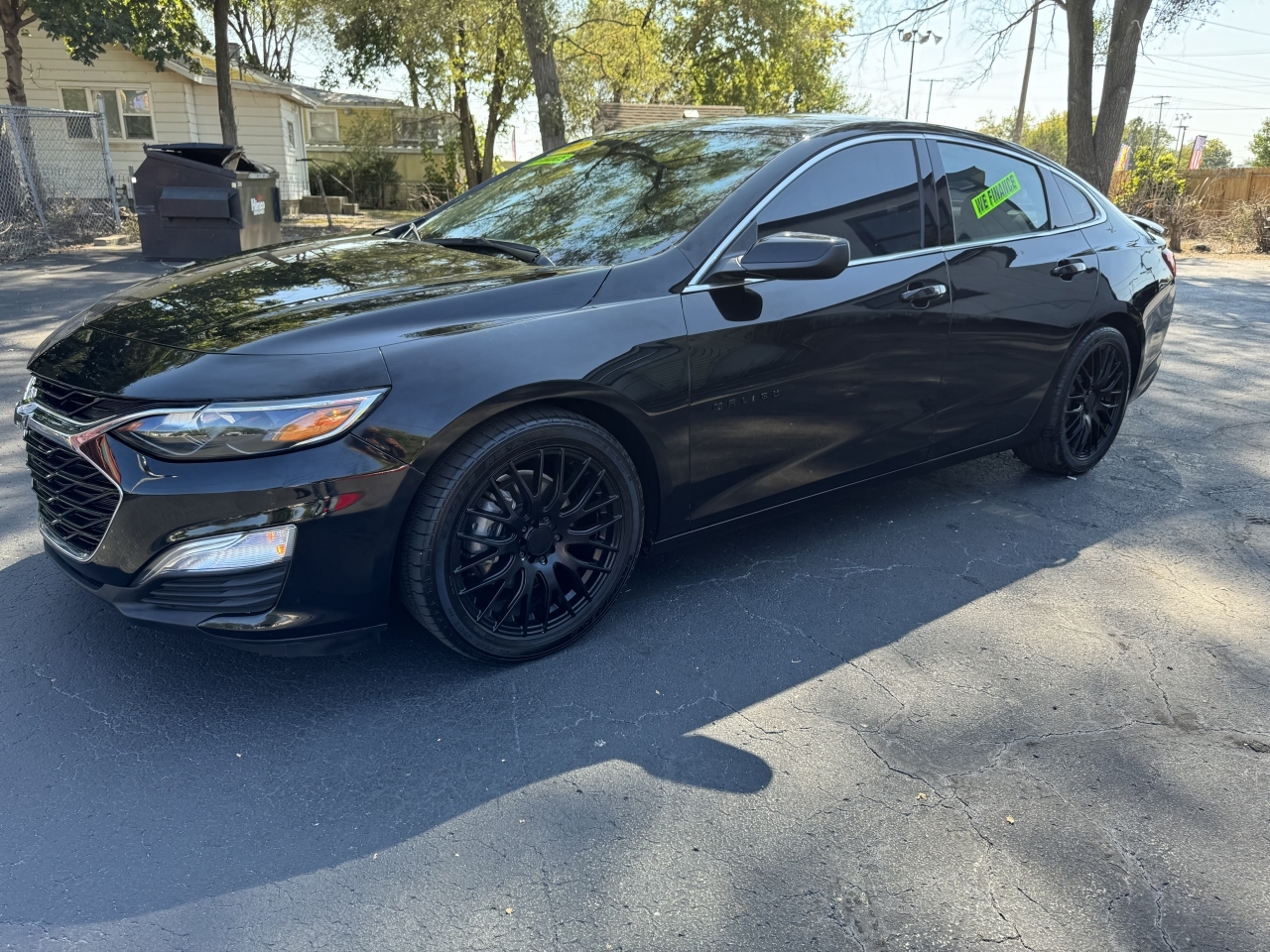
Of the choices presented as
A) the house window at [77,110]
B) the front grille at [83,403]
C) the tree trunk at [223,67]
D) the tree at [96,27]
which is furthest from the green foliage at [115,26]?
the front grille at [83,403]

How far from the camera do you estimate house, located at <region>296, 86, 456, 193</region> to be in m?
36.4

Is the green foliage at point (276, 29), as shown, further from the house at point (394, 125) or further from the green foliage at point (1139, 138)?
the green foliage at point (1139, 138)

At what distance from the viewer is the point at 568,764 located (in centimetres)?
255

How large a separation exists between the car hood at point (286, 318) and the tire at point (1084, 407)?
2.65 m

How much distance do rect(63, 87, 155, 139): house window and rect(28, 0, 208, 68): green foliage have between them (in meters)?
5.93

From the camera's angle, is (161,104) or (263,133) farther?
(263,133)

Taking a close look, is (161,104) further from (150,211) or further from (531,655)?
(531,655)

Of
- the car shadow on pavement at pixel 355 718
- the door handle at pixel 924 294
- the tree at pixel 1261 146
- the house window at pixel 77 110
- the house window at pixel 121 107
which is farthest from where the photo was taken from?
the tree at pixel 1261 146

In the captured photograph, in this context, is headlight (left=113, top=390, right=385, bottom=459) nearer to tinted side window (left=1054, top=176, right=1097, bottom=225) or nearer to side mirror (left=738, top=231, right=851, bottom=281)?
side mirror (left=738, top=231, right=851, bottom=281)

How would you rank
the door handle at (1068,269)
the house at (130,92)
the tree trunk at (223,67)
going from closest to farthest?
1. the door handle at (1068,269)
2. the tree trunk at (223,67)
3. the house at (130,92)

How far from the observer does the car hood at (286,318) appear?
8.13 feet

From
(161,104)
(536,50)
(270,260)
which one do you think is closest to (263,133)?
(161,104)

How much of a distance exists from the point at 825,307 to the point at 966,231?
3.22 ft

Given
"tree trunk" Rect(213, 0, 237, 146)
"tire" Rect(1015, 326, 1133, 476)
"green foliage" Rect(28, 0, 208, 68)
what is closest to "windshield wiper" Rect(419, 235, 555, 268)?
"tire" Rect(1015, 326, 1133, 476)
